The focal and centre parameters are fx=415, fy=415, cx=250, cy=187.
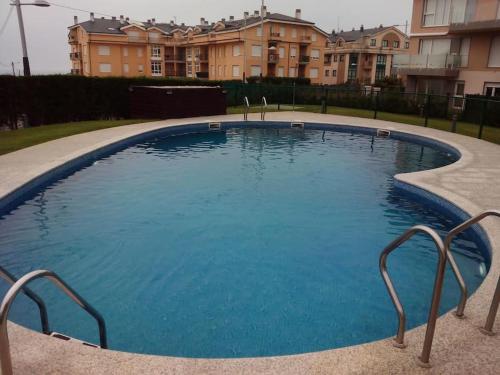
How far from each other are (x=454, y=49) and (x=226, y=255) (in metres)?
31.6

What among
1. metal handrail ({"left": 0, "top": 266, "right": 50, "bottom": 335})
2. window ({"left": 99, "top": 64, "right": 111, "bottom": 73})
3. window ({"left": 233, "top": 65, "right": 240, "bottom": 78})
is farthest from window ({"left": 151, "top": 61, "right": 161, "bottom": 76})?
metal handrail ({"left": 0, "top": 266, "right": 50, "bottom": 335})

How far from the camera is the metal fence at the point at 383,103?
2202 cm

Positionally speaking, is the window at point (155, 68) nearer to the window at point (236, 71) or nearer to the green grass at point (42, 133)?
the window at point (236, 71)

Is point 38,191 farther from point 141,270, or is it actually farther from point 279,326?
point 279,326

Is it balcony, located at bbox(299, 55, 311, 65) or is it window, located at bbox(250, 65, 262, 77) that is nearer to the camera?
window, located at bbox(250, 65, 262, 77)

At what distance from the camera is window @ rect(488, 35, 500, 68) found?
94.9 ft

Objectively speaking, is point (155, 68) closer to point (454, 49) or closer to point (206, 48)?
point (206, 48)

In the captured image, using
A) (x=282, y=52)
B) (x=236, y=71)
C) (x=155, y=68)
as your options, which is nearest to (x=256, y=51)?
(x=236, y=71)

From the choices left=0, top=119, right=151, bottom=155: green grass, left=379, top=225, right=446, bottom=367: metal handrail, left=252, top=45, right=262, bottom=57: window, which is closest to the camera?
left=379, top=225, right=446, bottom=367: metal handrail

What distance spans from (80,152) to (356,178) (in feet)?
27.9

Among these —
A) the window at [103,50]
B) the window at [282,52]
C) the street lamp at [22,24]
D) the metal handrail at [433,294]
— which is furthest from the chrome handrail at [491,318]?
the window at [103,50]

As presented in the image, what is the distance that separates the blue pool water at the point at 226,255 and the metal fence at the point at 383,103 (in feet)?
40.8

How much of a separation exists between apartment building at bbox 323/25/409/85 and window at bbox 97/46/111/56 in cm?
4386

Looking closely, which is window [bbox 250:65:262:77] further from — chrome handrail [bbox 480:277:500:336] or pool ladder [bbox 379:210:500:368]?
chrome handrail [bbox 480:277:500:336]
